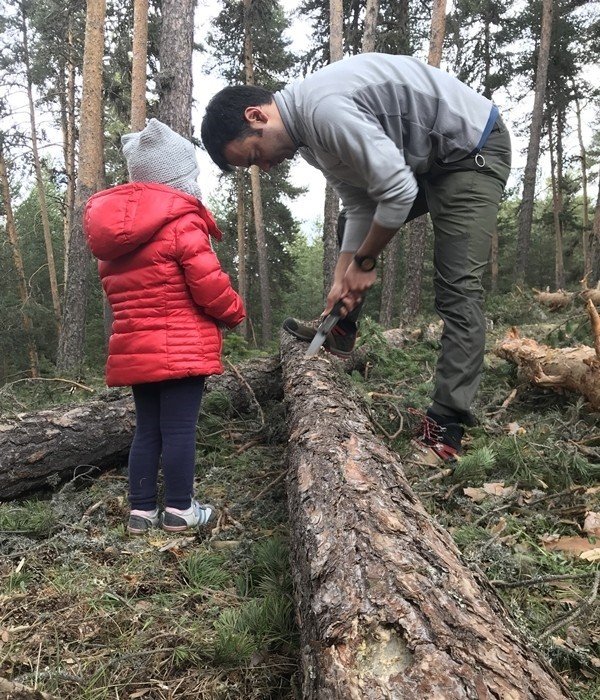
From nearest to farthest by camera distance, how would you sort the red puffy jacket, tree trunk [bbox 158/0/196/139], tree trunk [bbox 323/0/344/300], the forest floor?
the forest floor < the red puffy jacket < tree trunk [bbox 158/0/196/139] < tree trunk [bbox 323/0/344/300]

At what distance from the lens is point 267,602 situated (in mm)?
1676

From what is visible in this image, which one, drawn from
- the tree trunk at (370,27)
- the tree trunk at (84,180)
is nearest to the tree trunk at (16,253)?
the tree trunk at (84,180)

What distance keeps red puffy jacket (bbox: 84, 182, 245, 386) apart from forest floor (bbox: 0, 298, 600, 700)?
29.1 inches

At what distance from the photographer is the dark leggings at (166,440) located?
231 centimetres

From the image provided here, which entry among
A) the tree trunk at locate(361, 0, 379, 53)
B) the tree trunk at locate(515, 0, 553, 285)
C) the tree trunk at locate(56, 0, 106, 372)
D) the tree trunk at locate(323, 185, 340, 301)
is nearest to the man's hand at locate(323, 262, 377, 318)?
the tree trunk at locate(56, 0, 106, 372)

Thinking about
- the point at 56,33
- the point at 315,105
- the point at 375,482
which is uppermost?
the point at 56,33

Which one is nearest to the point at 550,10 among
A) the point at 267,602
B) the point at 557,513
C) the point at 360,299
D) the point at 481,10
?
the point at 481,10

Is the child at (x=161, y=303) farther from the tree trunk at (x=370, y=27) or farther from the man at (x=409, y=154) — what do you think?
the tree trunk at (x=370, y=27)

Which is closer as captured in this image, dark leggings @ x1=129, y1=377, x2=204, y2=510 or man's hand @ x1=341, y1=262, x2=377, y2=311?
dark leggings @ x1=129, y1=377, x2=204, y2=510

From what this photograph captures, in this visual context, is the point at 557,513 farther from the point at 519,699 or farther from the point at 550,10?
the point at 550,10

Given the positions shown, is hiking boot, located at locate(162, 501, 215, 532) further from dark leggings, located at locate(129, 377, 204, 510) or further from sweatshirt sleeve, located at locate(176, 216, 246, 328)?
sweatshirt sleeve, located at locate(176, 216, 246, 328)

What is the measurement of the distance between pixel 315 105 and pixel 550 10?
52.8 feet

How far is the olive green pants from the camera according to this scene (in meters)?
2.67

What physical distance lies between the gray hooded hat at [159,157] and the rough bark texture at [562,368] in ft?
8.31
